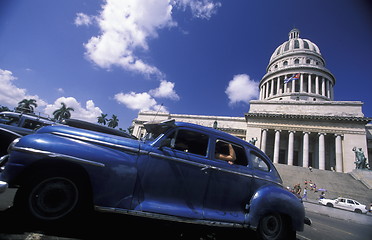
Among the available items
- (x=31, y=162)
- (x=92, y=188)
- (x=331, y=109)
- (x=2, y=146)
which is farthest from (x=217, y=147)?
(x=331, y=109)

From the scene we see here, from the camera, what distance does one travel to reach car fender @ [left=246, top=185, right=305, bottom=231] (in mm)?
3279

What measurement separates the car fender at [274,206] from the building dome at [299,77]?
48.4 metres

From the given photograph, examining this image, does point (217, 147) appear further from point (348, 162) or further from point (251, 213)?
point (348, 162)

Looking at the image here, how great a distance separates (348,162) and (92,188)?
39557 millimetres

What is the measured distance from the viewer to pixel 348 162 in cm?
2894

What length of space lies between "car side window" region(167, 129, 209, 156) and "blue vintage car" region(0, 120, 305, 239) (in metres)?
0.02

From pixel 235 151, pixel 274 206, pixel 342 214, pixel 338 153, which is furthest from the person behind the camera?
pixel 338 153

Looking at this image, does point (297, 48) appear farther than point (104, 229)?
Yes

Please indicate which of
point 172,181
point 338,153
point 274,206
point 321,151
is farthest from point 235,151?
point 338,153

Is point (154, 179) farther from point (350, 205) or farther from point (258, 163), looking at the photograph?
point (350, 205)

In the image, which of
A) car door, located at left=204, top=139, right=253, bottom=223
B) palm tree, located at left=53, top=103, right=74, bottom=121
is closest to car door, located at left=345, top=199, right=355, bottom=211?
car door, located at left=204, top=139, right=253, bottom=223

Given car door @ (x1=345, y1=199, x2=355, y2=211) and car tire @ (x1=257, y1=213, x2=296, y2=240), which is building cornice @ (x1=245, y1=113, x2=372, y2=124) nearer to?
car door @ (x1=345, y1=199, x2=355, y2=211)

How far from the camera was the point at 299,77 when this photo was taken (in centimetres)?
4612

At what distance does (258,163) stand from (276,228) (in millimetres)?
1325
